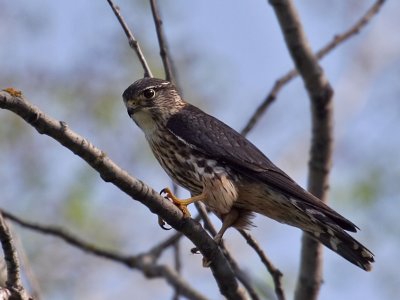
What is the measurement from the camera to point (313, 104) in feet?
18.2

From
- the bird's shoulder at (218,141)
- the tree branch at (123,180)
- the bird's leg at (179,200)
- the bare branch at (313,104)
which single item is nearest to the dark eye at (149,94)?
the bird's shoulder at (218,141)

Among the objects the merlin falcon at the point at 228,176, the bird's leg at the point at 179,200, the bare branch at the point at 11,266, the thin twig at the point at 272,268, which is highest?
the merlin falcon at the point at 228,176

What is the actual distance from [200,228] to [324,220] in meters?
1.10

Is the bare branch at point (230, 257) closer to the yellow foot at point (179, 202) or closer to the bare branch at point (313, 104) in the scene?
the yellow foot at point (179, 202)

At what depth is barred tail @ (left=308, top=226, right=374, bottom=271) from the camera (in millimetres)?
5031

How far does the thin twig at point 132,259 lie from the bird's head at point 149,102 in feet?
3.11

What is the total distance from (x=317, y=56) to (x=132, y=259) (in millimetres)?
2088

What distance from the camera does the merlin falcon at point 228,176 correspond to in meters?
5.16

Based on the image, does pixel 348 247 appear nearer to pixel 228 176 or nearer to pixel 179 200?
pixel 228 176

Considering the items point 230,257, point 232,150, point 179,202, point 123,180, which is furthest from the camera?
point 232,150

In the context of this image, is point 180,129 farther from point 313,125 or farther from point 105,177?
point 105,177

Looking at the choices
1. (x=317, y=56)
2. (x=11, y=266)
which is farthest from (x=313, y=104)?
(x=11, y=266)

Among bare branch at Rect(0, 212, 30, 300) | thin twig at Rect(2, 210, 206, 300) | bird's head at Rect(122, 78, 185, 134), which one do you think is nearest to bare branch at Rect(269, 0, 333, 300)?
thin twig at Rect(2, 210, 206, 300)

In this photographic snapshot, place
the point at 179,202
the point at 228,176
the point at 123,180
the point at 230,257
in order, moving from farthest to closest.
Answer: the point at 228,176 → the point at 230,257 → the point at 179,202 → the point at 123,180
